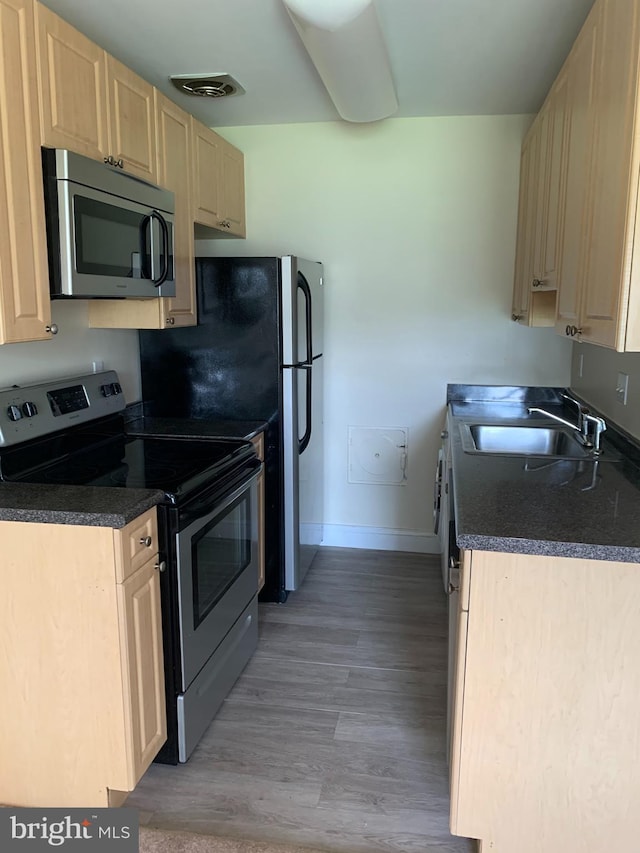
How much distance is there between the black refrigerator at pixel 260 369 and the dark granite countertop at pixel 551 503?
2.87ft

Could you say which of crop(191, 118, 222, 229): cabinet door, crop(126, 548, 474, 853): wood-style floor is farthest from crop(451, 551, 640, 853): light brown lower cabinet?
crop(191, 118, 222, 229): cabinet door

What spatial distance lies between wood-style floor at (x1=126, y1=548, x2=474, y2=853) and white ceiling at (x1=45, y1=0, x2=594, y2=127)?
2434mm

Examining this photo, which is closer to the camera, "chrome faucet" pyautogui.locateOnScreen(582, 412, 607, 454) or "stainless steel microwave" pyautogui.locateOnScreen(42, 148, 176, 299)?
"stainless steel microwave" pyautogui.locateOnScreen(42, 148, 176, 299)

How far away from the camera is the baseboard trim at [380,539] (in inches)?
152

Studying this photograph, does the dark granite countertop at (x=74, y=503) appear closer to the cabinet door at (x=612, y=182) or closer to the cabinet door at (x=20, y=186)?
the cabinet door at (x=20, y=186)

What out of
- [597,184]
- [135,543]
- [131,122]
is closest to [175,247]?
[131,122]

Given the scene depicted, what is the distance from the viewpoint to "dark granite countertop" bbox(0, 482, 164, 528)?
1.69 metres

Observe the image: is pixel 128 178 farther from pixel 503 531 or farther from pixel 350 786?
pixel 350 786

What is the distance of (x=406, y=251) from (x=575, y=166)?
1.59 meters

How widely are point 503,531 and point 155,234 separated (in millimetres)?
1665

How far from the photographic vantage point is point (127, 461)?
7.55ft

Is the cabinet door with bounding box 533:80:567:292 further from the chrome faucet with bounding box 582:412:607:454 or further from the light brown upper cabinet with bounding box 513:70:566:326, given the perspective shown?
the chrome faucet with bounding box 582:412:607:454

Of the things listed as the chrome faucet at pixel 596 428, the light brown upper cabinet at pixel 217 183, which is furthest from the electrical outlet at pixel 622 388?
the light brown upper cabinet at pixel 217 183

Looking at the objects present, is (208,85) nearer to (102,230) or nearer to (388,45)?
(388,45)
